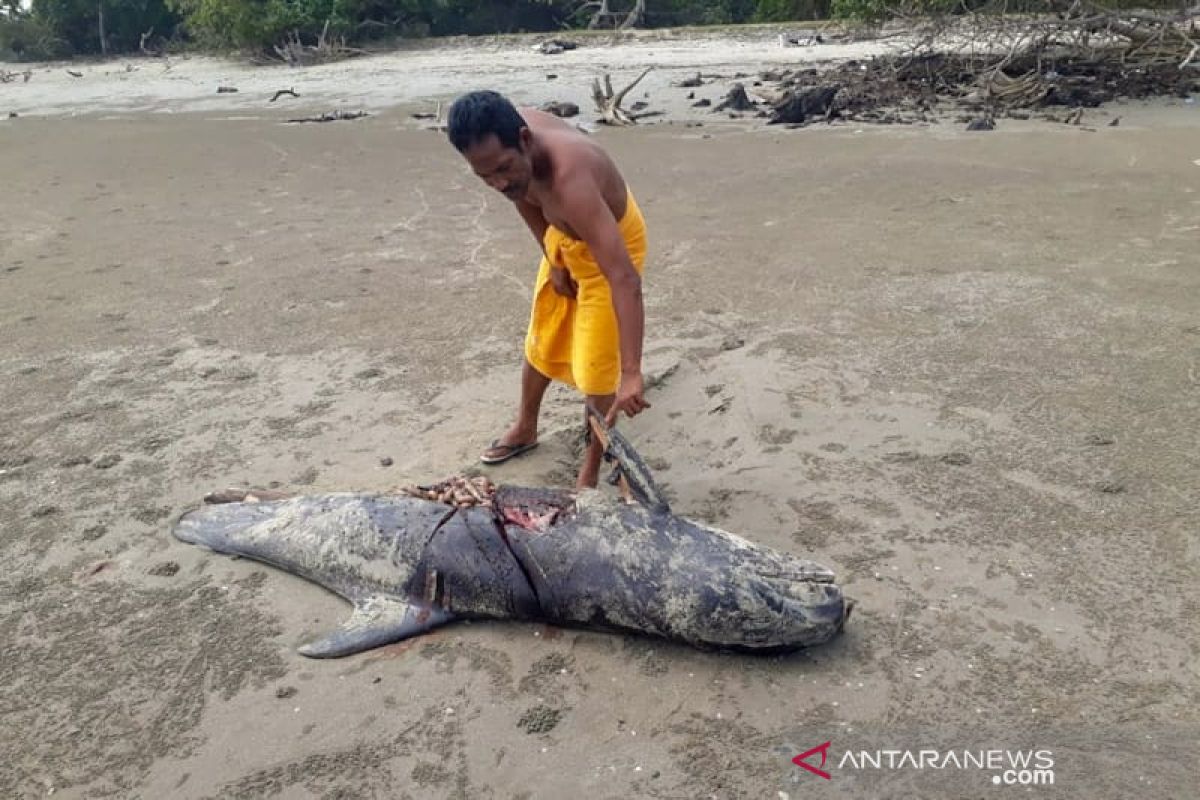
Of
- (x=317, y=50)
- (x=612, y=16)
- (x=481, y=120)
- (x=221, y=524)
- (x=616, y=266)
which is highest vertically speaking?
(x=612, y=16)

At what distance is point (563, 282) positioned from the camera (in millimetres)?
3678

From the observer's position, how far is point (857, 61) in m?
15.7

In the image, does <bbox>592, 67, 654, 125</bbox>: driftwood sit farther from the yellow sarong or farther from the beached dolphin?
the beached dolphin

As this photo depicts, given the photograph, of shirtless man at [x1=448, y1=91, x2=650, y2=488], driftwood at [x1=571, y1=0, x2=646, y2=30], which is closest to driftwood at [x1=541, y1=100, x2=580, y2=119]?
shirtless man at [x1=448, y1=91, x2=650, y2=488]

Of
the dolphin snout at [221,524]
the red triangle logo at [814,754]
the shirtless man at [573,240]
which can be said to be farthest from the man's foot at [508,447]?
the red triangle logo at [814,754]

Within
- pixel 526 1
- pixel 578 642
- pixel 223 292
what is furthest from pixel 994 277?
pixel 526 1

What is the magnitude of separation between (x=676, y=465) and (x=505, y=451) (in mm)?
728

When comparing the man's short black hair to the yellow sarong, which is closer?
the man's short black hair

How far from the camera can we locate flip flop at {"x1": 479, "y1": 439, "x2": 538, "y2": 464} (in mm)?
4062

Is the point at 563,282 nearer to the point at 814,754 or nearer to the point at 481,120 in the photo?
the point at 481,120

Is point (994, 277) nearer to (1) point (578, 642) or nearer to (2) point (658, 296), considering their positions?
(2) point (658, 296)

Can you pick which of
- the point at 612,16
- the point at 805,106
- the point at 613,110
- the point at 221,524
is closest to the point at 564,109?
the point at 613,110

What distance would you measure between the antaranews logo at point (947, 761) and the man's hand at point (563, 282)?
1885mm

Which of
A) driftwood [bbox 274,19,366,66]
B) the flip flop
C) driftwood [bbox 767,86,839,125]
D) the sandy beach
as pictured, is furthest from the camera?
driftwood [bbox 274,19,366,66]
